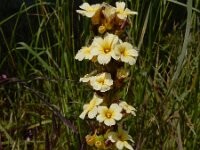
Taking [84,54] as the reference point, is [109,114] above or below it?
below

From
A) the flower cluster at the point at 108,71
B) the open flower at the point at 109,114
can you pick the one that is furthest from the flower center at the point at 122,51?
the open flower at the point at 109,114

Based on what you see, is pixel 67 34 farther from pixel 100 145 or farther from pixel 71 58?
pixel 100 145

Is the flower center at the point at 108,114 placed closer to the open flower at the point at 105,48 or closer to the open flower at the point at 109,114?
the open flower at the point at 109,114

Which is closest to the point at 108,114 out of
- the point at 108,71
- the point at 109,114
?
the point at 109,114

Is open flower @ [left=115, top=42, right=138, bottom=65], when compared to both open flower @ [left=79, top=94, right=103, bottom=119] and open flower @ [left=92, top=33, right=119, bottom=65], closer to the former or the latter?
open flower @ [left=92, top=33, right=119, bottom=65]

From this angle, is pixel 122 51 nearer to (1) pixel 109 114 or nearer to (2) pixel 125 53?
(2) pixel 125 53
